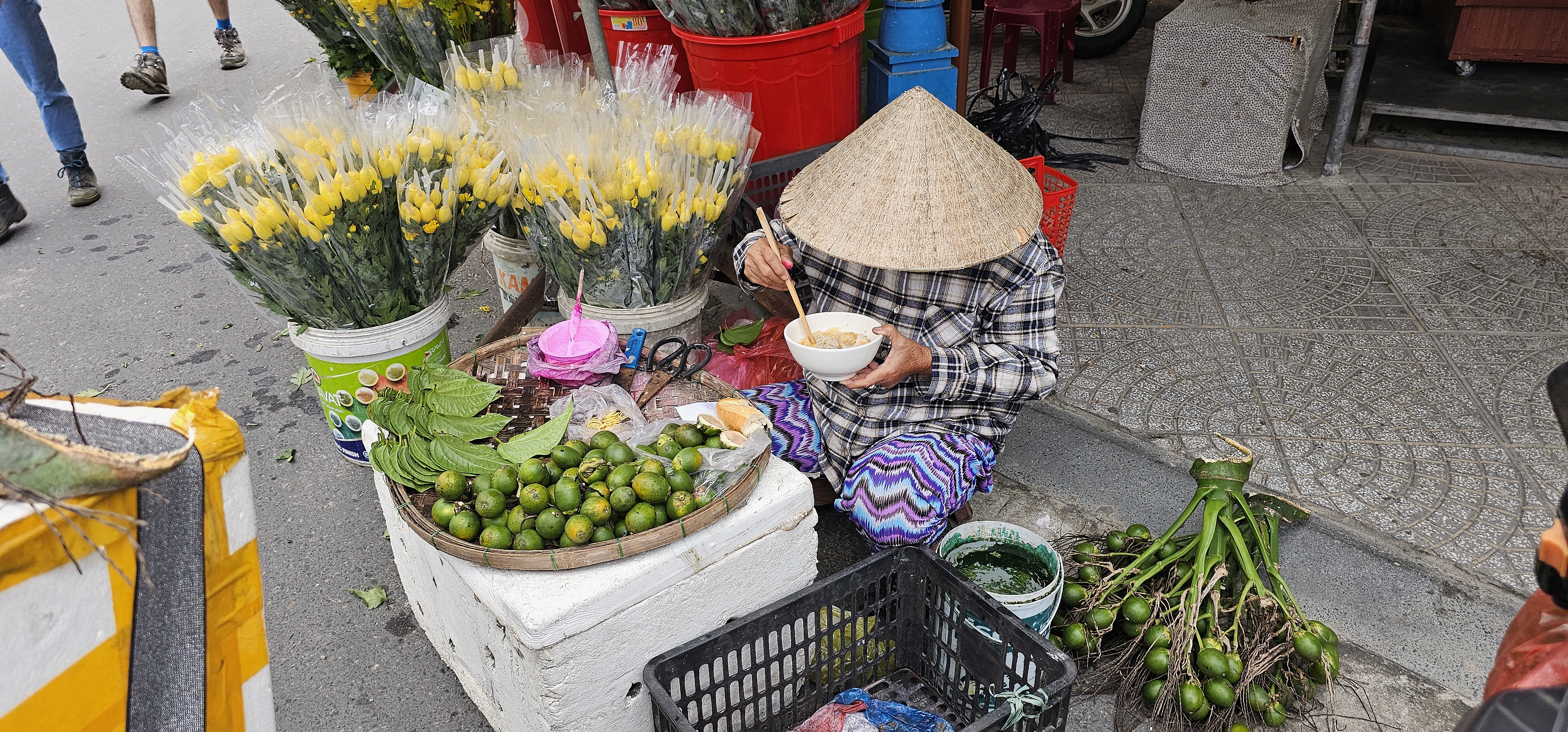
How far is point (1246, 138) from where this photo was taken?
14.0 feet

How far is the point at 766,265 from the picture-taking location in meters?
2.32

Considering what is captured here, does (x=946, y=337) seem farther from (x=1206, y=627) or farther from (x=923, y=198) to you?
(x=1206, y=627)

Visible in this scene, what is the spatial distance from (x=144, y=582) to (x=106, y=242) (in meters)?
4.72

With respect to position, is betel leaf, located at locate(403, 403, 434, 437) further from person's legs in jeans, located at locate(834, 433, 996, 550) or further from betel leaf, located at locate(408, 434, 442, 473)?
person's legs in jeans, located at locate(834, 433, 996, 550)

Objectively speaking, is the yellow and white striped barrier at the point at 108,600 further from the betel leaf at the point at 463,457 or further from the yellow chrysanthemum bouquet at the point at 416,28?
the yellow chrysanthemum bouquet at the point at 416,28

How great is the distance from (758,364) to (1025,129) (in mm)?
2467

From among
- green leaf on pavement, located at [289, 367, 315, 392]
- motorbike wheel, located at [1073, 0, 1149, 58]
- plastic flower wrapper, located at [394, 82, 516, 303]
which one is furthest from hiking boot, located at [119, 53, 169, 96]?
motorbike wheel, located at [1073, 0, 1149, 58]

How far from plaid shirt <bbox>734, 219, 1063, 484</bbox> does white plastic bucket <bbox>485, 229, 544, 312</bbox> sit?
3.48 ft

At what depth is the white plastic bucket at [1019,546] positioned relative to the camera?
6.48 feet

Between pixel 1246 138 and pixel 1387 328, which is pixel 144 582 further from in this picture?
pixel 1246 138

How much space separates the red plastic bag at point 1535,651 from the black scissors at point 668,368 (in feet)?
5.39

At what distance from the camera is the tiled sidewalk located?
2.57 m

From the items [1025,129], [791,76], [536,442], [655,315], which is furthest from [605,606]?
[1025,129]

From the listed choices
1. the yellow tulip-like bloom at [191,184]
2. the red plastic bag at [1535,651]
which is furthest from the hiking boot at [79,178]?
the red plastic bag at [1535,651]
